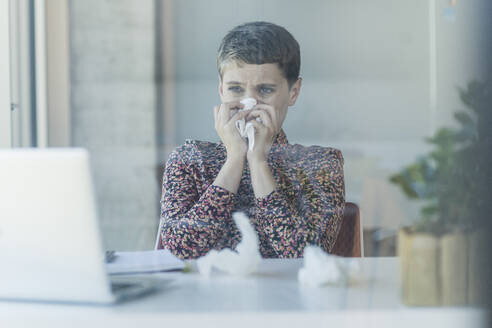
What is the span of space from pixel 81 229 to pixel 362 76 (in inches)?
55.0

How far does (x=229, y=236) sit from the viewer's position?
1626mm

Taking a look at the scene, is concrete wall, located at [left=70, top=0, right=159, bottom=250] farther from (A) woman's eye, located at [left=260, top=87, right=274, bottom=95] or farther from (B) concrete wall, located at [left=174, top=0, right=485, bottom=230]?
(A) woman's eye, located at [left=260, top=87, right=274, bottom=95]

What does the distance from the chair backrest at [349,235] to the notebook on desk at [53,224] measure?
887mm

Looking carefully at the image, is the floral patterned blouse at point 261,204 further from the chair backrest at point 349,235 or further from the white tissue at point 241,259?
the white tissue at point 241,259

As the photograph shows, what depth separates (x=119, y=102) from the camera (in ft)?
7.73

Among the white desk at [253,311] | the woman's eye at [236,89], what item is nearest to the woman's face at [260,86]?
the woman's eye at [236,89]

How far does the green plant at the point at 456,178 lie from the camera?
917mm

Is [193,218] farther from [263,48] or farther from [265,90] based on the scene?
[263,48]

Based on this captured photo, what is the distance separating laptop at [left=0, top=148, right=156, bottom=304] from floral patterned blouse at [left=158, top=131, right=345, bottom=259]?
0.74 metres

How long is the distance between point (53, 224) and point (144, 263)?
1.27 ft

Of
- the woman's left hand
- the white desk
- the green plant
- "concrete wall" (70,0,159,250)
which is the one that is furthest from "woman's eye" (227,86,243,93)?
the white desk

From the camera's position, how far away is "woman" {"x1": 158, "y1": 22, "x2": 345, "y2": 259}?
5.20 ft

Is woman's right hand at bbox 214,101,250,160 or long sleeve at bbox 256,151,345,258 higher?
woman's right hand at bbox 214,101,250,160

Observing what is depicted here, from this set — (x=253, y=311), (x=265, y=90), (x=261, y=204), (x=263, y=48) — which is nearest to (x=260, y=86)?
(x=265, y=90)
